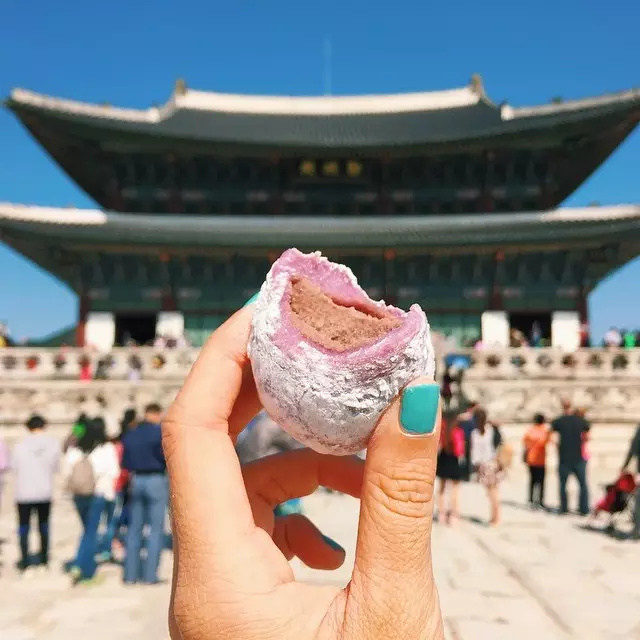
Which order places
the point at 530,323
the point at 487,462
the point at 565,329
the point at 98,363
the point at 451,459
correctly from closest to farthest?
the point at 451,459
the point at 487,462
the point at 98,363
the point at 565,329
the point at 530,323

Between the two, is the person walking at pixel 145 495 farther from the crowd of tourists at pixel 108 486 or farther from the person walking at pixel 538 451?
the person walking at pixel 538 451

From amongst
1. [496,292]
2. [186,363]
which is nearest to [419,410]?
[186,363]

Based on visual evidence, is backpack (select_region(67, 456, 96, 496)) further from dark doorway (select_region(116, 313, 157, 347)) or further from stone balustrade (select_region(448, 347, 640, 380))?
dark doorway (select_region(116, 313, 157, 347))

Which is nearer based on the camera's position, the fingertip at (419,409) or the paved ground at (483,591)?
the fingertip at (419,409)

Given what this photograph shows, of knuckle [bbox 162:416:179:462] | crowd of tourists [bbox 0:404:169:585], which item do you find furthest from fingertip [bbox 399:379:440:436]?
crowd of tourists [bbox 0:404:169:585]

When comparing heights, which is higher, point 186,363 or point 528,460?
point 186,363

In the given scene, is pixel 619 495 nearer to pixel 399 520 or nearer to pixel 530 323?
pixel 399 520

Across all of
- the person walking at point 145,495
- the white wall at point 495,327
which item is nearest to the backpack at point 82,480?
the person walking at point 145,495

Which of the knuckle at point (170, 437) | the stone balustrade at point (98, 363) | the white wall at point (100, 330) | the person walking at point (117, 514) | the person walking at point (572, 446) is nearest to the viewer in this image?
the knuckle at point (170, 437)
